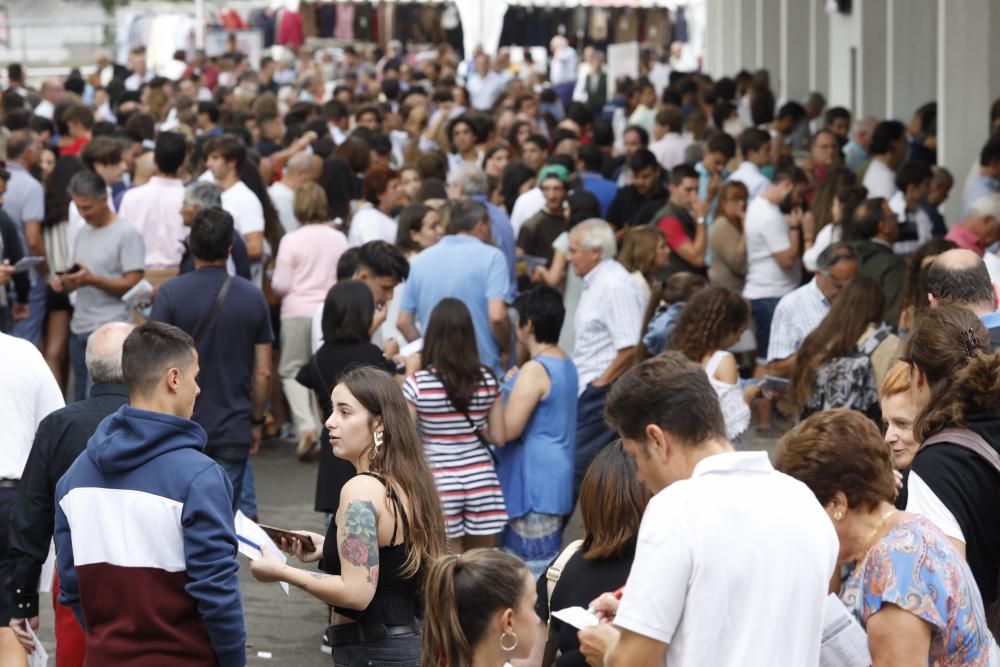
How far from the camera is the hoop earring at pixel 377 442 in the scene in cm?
488

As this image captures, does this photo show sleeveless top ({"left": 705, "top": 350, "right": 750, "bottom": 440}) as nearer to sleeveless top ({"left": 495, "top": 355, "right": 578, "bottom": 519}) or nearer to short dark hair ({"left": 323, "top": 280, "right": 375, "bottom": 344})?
sleeveless top ({"left": 495, "top": 355, "right": 578, "bottom": 519})

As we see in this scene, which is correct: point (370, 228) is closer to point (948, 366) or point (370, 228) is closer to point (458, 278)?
point (458, 278)

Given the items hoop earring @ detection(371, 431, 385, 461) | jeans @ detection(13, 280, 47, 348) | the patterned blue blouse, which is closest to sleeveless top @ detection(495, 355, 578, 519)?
hoop earring @ detection(371, 431, 385, 461)

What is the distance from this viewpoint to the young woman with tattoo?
4.57 metres

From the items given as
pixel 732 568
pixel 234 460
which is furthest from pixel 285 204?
pixel 732 568

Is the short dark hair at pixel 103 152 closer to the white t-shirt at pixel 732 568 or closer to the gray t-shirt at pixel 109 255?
the gray t-shirt at pixel 109 255

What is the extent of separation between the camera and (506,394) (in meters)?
7.47

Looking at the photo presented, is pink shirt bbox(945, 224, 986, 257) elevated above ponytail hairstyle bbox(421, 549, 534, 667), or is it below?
above

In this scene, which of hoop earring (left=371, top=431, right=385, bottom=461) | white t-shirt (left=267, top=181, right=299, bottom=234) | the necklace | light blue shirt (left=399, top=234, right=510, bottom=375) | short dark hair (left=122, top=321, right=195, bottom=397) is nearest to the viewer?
the necklace

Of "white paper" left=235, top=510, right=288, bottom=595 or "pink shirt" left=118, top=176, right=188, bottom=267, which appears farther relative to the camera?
"pink shirt" left=118, top=176, right=188, bottom=267

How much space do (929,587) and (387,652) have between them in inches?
68.8

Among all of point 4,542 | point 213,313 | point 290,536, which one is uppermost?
point 213,313

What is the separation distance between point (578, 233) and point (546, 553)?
6.76ft

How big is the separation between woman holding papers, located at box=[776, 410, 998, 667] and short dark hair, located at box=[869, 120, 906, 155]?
9.58 meters
